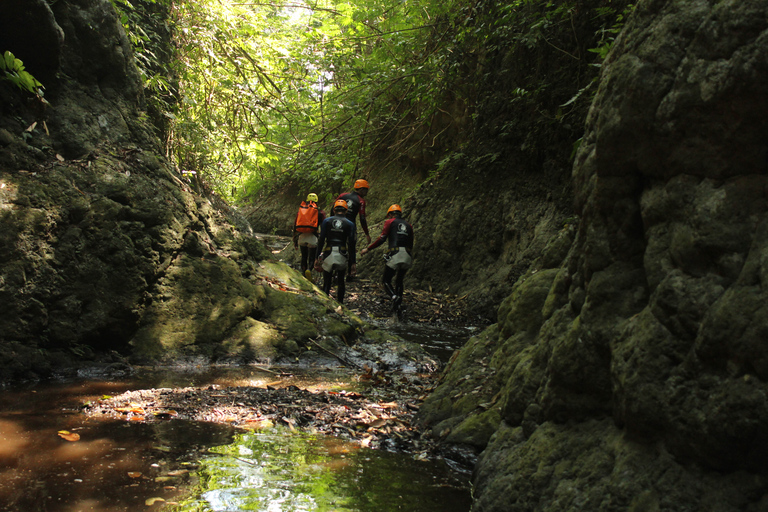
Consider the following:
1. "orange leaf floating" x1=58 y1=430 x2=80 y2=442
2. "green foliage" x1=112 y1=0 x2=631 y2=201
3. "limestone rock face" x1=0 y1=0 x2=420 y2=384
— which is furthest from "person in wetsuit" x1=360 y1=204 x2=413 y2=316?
"orange leaf floating" x1=58 y1=430 x2=80 y2=442

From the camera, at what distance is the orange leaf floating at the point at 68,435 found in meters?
2.98

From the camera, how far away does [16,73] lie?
15.9ft

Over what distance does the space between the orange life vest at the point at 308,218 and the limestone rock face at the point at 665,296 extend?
8739 mm

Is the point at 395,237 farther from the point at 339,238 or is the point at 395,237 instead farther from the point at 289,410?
the point at 289,410

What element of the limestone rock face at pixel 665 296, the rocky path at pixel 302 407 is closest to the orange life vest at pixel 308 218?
the rocky path at pixel 302 407

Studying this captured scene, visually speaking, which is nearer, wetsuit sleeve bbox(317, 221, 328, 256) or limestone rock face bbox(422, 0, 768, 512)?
limestone rock face bbox(422, 0, 768, 512)

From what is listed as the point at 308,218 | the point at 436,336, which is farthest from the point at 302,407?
the point at 308,218

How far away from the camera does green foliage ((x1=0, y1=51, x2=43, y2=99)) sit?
180 inches

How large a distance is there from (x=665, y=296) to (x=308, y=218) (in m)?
9.56

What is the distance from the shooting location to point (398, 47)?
40.0ft

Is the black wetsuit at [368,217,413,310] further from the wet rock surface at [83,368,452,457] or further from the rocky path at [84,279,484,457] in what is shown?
the wet rock surface at [83,368,452,457]

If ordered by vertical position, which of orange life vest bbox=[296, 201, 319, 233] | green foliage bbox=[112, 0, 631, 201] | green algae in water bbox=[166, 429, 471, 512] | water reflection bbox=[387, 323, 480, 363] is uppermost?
green foliage bbox=[112, 0, 631, 201]

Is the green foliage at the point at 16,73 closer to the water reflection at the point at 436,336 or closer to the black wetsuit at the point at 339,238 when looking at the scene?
the black wetsuit at the point at 339,238

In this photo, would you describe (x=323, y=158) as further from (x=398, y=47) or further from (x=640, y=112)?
(x=640, y=112)
